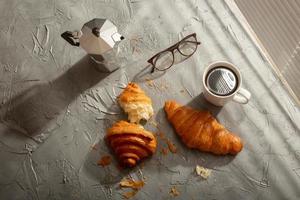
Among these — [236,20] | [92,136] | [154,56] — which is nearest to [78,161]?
[92,136]

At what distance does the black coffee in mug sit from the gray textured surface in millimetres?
64

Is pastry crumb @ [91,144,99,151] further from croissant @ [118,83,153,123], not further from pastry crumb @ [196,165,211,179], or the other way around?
pastry crumb @ [196,165,211,179]

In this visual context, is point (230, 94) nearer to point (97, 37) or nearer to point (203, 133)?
point (203, 133)

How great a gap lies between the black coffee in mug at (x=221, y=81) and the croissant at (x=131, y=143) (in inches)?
6.6

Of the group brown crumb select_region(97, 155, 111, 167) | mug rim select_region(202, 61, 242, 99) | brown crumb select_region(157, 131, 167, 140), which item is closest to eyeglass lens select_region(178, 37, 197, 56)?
mug rim select_region(202, 61, 242, 99)

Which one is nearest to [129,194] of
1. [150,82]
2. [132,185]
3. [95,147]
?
[132,185]

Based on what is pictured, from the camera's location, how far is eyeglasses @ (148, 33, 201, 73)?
35.3 inches

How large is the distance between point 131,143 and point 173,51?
0.25m

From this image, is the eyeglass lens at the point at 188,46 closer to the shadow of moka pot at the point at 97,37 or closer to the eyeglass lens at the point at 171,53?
the eyeglass lens at the point at 171,53

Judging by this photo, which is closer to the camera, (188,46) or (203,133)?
(203,133)

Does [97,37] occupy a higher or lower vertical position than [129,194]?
higher

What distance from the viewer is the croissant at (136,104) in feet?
2.75

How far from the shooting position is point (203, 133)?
0.81 metres

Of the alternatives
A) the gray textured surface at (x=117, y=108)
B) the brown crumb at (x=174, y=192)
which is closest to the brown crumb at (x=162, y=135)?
the gray textured surface at (x=117, y=108)
